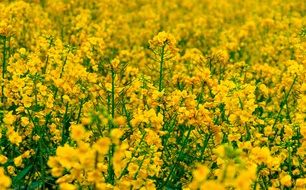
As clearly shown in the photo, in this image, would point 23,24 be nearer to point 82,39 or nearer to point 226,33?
point 82,39

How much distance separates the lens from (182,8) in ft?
30.1

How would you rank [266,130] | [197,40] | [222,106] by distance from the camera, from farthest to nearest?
[197,40], [266,130], [222,106]

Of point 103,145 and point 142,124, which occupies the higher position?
point 103,145

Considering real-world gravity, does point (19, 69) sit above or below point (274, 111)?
above

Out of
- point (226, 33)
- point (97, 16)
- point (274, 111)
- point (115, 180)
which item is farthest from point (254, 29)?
point (115, 180)

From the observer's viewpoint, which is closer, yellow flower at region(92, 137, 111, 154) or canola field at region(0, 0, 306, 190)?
yellow flower at region(92, 137, 111, 154)

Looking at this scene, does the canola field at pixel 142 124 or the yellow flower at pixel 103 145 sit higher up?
the yellow flower at pixel 103 145

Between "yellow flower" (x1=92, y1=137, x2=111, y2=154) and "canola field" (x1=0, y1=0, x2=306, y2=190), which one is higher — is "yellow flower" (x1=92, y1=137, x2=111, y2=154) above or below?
above

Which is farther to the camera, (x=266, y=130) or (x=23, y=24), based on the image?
(x=23, y=24)

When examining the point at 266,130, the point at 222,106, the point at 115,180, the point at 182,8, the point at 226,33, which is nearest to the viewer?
the point at 115,180

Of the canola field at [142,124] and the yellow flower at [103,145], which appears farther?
the canola field at [142,124]

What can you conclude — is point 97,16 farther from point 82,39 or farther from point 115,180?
point 115,180

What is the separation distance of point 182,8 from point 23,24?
3.78 metres

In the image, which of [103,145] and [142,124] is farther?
[142,124]
